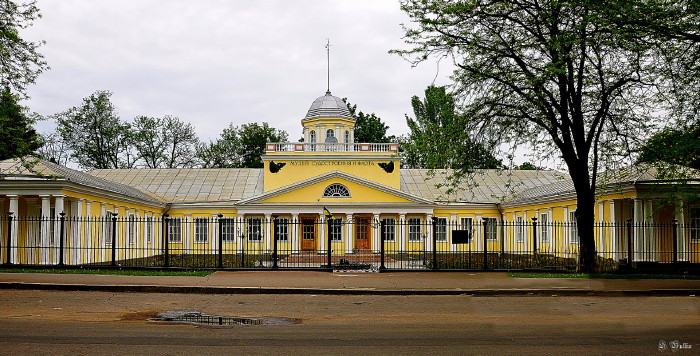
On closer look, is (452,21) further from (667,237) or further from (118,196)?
(118,196)

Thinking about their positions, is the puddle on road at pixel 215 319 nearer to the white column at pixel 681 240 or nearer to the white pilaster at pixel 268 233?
the white column at pixel 681 240

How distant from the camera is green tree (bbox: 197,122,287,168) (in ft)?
219

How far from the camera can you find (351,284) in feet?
57.9

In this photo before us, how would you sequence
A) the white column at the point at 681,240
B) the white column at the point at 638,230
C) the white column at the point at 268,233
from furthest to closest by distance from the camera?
the white column at the point at 268,233
the white column at the point at 681,240
the white column at the point at 638,230

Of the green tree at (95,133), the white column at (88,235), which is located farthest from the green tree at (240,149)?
the white column at (88,235)

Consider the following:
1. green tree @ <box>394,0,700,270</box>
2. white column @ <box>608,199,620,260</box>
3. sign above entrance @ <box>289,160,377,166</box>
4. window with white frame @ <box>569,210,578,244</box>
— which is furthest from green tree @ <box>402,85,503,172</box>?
sign above entrance @ <box>289,160,377,166</box>

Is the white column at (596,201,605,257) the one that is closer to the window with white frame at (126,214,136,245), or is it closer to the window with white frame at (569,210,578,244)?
the window with white frame at (569,210,578,244)

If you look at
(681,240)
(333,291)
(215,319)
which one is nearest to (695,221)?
(681,240)

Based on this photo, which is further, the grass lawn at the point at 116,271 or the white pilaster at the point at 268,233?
the white pilaster at the point at 268,233

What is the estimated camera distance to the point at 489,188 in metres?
47.2

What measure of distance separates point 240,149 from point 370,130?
13.2m

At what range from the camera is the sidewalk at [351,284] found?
1609cm

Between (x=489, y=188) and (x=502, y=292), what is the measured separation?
31873 mm

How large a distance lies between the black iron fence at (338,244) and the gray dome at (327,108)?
337 inches
